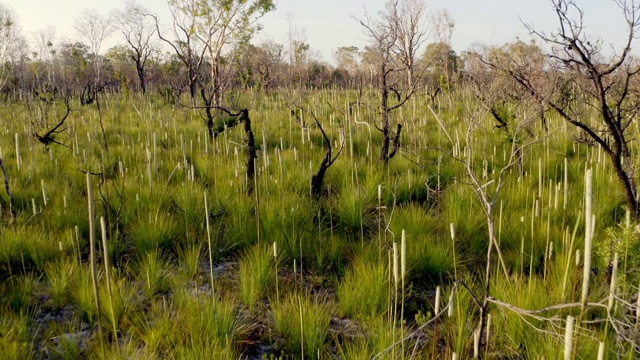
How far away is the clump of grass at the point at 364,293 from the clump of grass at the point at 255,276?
426 mm

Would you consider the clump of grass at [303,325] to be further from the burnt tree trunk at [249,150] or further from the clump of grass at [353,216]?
the burnt tree trunk at [249,150]

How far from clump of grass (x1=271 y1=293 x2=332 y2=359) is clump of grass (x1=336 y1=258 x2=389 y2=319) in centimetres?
11

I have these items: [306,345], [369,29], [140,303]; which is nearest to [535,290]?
[306,345]

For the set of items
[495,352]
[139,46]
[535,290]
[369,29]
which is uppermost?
[139,46]

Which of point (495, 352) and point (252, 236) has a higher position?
point (252, 236)

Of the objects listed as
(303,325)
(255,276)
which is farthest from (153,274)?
(303,325)

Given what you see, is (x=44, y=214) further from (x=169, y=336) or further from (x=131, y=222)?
(x=169, y=336)

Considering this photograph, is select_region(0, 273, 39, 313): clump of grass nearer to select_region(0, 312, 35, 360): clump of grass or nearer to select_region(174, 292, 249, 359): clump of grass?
select_region(0, 312, 35, 360): clump of grass

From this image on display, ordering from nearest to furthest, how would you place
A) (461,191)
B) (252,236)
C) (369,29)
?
1. (252,236)
2. (461,191)
3. (369,29)

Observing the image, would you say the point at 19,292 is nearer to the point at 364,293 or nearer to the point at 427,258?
the point at 364,293

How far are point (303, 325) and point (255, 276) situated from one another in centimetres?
55

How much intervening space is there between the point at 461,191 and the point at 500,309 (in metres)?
1.73

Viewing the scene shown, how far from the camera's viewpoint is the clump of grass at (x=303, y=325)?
1977 millimetres

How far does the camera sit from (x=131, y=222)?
11.0 ft
